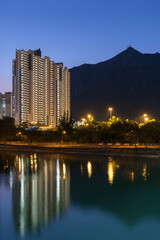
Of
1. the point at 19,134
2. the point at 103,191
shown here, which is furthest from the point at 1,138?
the point at 103,191

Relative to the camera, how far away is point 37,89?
11575 centimetres

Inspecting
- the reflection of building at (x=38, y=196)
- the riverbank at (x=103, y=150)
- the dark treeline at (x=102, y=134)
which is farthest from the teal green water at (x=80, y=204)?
the dark treeline at (x=102, y=134)

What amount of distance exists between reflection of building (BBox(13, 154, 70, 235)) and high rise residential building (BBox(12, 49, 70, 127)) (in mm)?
85501

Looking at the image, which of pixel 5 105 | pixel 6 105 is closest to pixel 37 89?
pixel 6 105

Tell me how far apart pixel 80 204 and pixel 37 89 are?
102664mm

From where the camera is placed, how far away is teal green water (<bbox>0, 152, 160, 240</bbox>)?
1212 cm

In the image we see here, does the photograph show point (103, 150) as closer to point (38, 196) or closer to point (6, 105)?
point (38, 196)

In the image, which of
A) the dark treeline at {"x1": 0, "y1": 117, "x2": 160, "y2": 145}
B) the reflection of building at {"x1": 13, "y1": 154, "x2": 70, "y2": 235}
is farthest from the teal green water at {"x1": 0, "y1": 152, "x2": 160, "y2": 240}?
the dark treeline at {"x1": 0, "y1": 117, "x2": 160, "y2": 145}

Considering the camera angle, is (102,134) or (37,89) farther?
(37,89)

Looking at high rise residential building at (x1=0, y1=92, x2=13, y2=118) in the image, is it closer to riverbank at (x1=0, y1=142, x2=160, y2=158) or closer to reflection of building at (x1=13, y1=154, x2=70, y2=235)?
riverbank at (x1=0, y1=142, x2=160, y2=158)

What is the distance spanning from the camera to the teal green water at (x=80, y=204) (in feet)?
39.8

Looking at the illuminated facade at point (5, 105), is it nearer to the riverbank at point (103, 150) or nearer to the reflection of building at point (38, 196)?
the riverbank at point (103, 150)

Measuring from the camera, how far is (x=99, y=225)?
1284 centimetres

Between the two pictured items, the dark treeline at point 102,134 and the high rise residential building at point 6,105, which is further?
the high rise residential building at point 6,105
